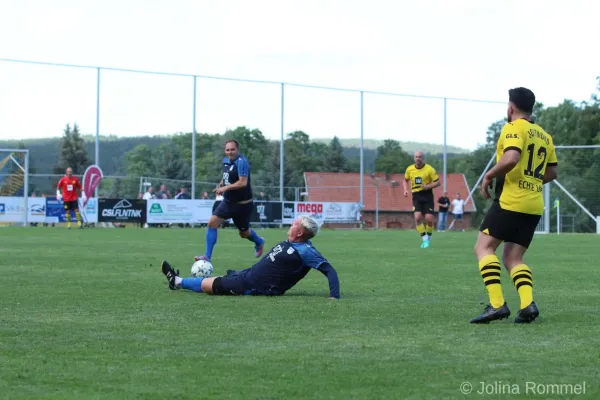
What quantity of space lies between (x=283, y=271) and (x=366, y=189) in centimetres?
4956

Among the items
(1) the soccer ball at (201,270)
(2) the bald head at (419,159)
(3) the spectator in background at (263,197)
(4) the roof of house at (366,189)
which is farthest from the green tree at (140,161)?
(1) the soccer ball at (201,270)

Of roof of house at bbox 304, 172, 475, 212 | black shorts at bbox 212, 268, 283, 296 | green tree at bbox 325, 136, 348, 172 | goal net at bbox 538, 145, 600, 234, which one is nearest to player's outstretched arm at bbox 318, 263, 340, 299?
black shorts at bbox 212, 268, 283, 296

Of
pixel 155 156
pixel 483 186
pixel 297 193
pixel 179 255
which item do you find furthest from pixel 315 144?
pixel 483 186

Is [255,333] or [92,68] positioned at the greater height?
[92,68]

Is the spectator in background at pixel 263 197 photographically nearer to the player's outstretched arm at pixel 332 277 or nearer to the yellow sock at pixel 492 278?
the player's outstretched arm at pixel 332 277

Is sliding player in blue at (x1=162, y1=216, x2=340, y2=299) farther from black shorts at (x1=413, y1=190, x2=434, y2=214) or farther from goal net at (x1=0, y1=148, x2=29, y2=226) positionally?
goal net at (x1=0, y1=148, x2=29, y2=226)

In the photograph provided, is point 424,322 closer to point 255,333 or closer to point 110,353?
point 255,333

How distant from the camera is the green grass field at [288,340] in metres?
4.83

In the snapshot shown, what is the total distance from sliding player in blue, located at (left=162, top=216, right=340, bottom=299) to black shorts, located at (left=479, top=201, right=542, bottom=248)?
196 centimetres

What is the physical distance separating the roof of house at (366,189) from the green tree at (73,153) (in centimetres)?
3801

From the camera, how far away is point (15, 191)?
134ft

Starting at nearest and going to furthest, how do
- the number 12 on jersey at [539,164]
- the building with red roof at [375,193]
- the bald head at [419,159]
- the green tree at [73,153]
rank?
the number 12 on jersey at [539,164]
the bald head at [419,159]
the building with red roof at [375,193]
the green tree at [73,153]

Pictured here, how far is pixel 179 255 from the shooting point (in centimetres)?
1706

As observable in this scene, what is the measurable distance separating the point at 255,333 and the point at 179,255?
10.5m
